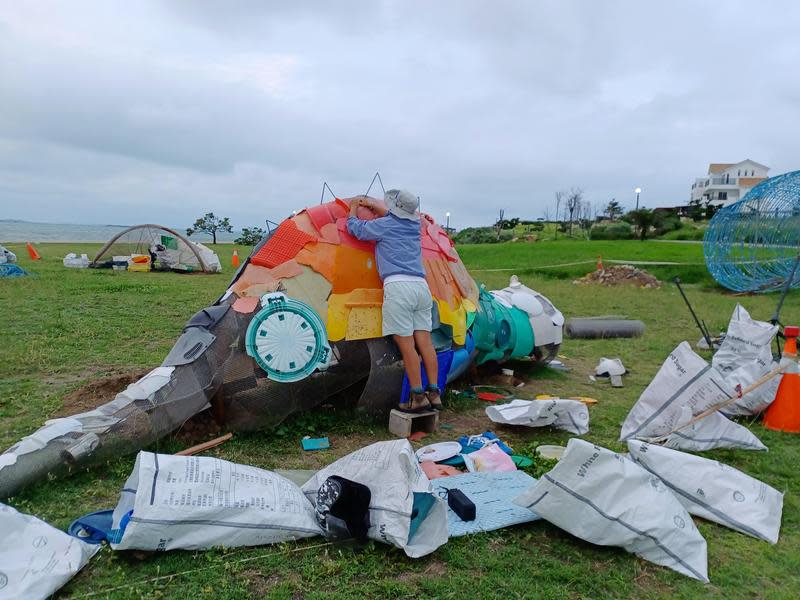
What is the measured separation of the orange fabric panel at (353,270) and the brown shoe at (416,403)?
3.00 ft

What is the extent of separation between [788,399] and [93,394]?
6.14m

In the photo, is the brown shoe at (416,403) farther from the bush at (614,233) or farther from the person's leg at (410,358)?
the bush at (614,233)

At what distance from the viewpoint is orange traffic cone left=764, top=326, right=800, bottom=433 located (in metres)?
4.98

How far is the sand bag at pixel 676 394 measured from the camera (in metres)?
4.42

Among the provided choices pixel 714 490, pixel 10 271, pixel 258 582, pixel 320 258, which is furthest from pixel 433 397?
pixel 10 271

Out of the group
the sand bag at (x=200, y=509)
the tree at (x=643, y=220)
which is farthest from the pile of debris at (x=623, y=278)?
the tree at (x=643, y=220)

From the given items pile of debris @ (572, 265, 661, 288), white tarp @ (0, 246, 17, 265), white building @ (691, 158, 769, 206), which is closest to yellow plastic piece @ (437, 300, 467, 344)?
pile of debris @ (572, 265, 661, 288)

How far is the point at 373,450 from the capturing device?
3287 millimetres

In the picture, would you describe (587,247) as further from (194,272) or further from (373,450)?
(373,450)

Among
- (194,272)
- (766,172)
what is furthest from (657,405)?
(766,172)

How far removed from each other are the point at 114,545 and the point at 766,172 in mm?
70352

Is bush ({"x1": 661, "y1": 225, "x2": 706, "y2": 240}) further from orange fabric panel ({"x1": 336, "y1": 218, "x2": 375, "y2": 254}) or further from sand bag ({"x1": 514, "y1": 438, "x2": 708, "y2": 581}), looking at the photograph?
sand bag ({"x1": 514, "y1": 438, "x2": 708, "y2": 581})

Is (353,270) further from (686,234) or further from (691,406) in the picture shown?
(686,234)

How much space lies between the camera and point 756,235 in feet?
39.8
